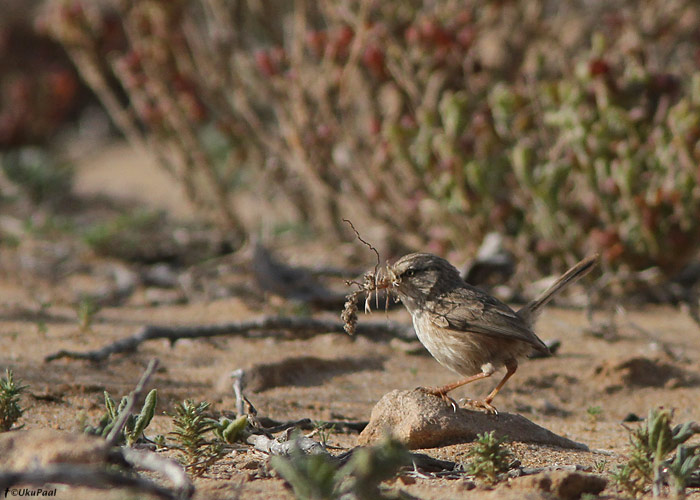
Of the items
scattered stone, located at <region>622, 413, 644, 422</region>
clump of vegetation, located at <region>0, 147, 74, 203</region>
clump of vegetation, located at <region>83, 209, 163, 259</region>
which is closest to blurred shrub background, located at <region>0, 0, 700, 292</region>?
clump of vegetation, located at <region>83, 209, 163, 259</region>

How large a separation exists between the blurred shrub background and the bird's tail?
145 cm

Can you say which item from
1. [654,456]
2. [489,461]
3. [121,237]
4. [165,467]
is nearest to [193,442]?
[165,467]

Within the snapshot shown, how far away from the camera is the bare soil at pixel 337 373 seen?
4.04 metres

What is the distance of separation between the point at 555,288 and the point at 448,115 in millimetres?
1951

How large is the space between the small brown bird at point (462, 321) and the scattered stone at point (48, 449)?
1715mm

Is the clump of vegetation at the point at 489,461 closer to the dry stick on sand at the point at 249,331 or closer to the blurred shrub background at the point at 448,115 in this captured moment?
the dry stick on sand at the point at 249,331

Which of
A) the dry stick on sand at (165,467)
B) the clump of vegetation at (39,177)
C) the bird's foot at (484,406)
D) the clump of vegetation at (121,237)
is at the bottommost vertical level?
the dry stick on sand at (165,467)

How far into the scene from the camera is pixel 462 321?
423 centimetres

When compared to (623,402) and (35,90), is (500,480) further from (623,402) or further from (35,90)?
(35,90)

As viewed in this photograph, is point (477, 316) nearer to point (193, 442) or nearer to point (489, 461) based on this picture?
point (489, 461)

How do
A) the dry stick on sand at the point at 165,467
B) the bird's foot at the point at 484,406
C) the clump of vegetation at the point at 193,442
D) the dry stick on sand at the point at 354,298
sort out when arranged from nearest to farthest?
the dry stick on sand at the point at 165,467 → the clump of vegetation at the point at 193,442 → the bird's foot at the point at 484,406 → the dry stick on sand at the point at 354,298

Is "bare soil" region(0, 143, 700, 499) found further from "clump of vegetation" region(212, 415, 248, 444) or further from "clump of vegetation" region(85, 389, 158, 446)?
"clump of vegetation" region(85, 389, 158, 446)

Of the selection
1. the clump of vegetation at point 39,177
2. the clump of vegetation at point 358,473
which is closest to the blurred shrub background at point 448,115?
the clump of vegetation at point 39,177

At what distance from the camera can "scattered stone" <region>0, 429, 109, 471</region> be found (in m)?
2.78
